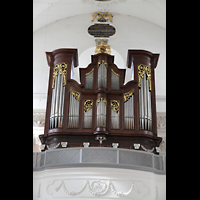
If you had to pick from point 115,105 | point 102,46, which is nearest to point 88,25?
point 102,46

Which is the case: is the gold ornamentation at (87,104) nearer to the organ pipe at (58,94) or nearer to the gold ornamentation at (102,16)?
the organ pipe at (58,94)

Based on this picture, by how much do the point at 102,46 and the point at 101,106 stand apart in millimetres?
4743

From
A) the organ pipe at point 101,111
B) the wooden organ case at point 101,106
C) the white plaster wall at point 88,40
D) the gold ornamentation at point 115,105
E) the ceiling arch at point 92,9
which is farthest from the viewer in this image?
the ceiling arch at point 92,9

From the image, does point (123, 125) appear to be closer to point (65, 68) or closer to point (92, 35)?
point (65, 68)

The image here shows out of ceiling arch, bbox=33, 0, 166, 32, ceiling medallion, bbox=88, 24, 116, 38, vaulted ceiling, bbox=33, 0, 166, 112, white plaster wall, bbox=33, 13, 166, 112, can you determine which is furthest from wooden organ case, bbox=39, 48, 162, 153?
ceiling arch, bbox=33, 0, 166, 32

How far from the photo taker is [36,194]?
26.2 feet

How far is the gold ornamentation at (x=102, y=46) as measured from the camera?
13.8 meters

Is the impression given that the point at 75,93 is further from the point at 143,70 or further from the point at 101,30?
the point at 101,30

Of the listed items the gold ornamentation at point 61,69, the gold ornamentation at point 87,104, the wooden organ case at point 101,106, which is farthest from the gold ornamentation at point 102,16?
the gold ornamentation at point 87,104

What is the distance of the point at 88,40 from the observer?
46.2ft

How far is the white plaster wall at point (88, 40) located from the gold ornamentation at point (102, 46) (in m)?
0.19

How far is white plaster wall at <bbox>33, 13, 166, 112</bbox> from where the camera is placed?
44.4ft

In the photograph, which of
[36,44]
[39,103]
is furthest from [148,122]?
[36,44]

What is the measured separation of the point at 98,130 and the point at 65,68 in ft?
9.02
